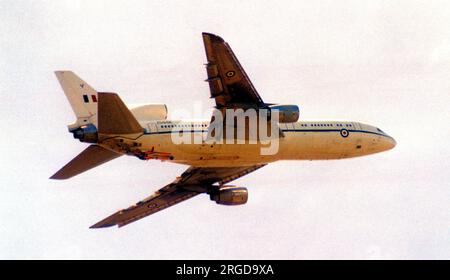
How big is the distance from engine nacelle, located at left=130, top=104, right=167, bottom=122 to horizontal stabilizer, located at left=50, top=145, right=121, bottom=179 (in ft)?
7.90

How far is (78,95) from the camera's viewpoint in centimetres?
3800

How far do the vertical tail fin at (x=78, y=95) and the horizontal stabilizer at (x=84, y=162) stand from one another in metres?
1.78

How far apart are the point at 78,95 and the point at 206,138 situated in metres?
6.67

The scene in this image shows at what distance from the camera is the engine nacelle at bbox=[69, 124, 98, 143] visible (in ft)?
120

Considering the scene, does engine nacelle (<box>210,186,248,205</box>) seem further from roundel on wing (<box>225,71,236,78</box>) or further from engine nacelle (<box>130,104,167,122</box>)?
roundel on wing (<box>225,71,236,78</box>)

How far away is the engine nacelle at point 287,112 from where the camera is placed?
1538 inches

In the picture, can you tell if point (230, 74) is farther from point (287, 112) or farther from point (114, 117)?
point (114, 117)

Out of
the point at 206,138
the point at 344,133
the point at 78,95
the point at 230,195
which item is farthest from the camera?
the point at 230,195

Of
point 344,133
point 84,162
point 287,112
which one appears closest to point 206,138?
point 287,112

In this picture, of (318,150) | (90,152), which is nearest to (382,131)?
(318,150)

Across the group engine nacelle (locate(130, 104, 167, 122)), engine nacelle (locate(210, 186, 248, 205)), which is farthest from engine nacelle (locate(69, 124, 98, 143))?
engine nacelle (locate(210, 186, 248, 205))

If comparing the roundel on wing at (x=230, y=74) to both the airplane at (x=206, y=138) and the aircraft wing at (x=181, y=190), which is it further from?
the aircraft wing at (x=181, y=190)

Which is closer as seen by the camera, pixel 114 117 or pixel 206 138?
pixel 114 117

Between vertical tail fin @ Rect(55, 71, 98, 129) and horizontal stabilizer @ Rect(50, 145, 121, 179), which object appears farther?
horizontal stabilizer @ Rect(50, 145, 121, 179)
